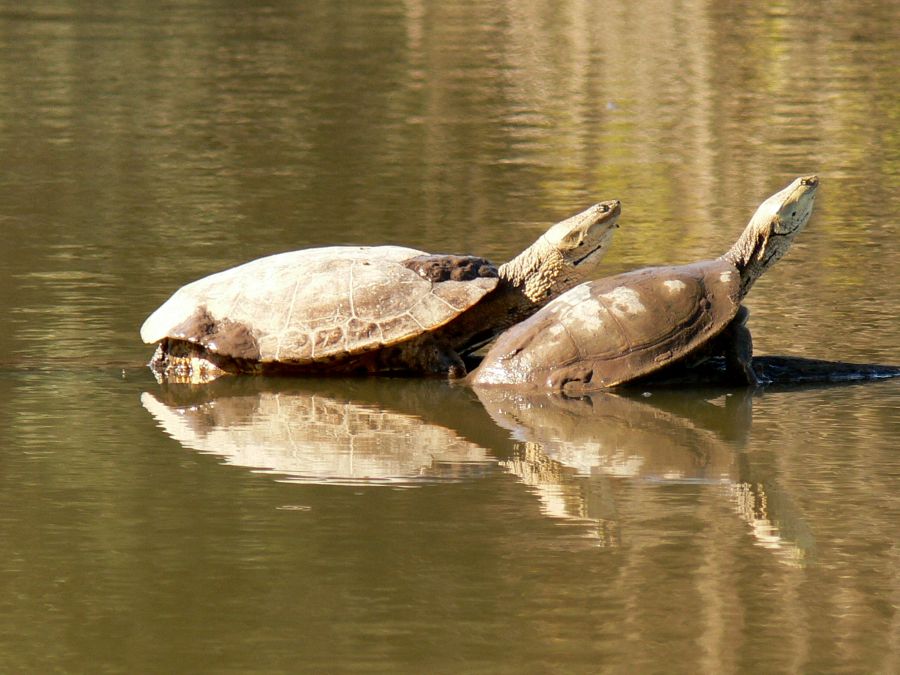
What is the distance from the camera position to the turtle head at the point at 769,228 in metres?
8.57

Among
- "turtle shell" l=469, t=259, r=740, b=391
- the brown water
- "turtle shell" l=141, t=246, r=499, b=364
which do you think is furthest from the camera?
"turtle shell" l=141, t=246, r=499, b=364

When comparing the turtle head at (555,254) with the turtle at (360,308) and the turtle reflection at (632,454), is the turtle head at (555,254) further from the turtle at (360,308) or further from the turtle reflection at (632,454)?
the turtle reflection at (632,454)

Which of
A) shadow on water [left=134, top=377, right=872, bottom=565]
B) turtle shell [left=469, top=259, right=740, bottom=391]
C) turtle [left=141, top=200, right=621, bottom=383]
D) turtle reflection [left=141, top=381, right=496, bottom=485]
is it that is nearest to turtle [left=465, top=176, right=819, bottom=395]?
turtle shell [left=469, top=259, right=740, bottom=391]

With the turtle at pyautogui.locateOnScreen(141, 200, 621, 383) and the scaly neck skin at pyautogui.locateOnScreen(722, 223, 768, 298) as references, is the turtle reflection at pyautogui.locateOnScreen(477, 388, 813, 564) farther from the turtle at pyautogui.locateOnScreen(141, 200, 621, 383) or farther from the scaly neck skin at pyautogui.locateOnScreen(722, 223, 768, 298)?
the scaly neck skin at pyautogui.locateOnScreen(722, 223, 768, 298)

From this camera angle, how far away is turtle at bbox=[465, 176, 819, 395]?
26.2 ft

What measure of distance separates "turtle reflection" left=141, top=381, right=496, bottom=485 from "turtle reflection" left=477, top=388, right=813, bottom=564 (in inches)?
13.6

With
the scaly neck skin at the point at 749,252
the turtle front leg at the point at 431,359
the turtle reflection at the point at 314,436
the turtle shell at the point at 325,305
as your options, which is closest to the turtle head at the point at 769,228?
the scaly neck skin at the point at 749,252

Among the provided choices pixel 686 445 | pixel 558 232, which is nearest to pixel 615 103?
pixel 558 232

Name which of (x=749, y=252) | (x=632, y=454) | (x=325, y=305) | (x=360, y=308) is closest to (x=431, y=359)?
(x=360, y=308)

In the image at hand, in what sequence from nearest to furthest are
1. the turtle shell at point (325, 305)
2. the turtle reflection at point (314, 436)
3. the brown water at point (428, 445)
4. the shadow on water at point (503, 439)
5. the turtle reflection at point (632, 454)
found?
the brown water at point (428, 445)
the turtle reflection at point (632, 454)
the shadow on water at point (503, 439)
the turtle reflection at point (314, 436)
the turtle shell at point (325, 305)

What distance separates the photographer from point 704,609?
5.18 m

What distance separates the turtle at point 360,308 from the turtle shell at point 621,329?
0.44 metres

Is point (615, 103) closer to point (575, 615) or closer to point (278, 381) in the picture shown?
point (278, 381)

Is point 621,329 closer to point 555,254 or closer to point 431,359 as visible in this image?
point 555,254
